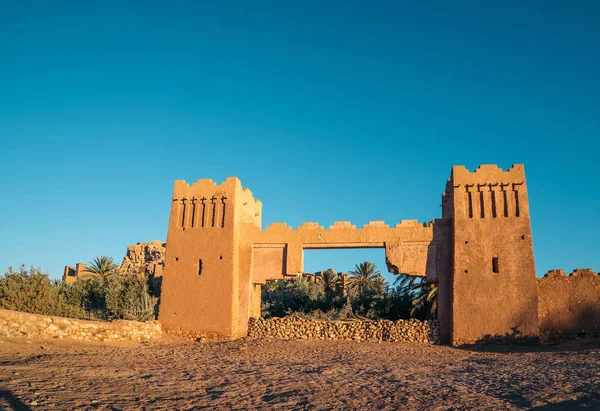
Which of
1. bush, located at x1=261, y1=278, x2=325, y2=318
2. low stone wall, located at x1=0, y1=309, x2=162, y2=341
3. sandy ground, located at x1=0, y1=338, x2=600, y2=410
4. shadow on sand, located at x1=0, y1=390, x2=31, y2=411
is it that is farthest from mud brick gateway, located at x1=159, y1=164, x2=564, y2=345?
shadow on sand, located at x1=0, y1=390, x2=31, y2=411

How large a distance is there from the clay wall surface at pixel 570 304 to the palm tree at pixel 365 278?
41.8ft

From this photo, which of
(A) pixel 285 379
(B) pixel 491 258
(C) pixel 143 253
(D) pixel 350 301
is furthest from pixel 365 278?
(C) pixel 143 253

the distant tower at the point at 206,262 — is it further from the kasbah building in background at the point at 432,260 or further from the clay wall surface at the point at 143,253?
the clay wall surface at the point at 143,253

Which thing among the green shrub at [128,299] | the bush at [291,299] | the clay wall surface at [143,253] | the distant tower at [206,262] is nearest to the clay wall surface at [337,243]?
the distant tower at [206,262]

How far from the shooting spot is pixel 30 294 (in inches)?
708

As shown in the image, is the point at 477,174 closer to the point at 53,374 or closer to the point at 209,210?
the point at 209,210

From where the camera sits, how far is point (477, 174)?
55.8 ft

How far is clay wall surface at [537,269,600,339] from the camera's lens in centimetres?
1584

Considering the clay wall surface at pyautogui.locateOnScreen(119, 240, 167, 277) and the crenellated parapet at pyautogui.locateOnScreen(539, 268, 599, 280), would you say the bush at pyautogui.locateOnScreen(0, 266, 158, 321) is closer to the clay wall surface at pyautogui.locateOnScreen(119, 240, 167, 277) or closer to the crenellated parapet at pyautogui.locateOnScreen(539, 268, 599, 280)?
the crenellated parapet at pyautogui.locateOnScreen(539, 268, 599, 280)

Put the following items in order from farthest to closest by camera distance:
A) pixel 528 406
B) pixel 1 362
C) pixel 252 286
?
pixel 252 286 → pixel 1 362 → pixel 528 406

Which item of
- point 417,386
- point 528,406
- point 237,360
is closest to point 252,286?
point 237,360

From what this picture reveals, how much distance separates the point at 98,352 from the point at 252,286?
7.20 meters

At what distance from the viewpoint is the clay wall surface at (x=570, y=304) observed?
1584cm

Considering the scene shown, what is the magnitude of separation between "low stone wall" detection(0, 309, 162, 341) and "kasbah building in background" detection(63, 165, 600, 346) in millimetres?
2224
